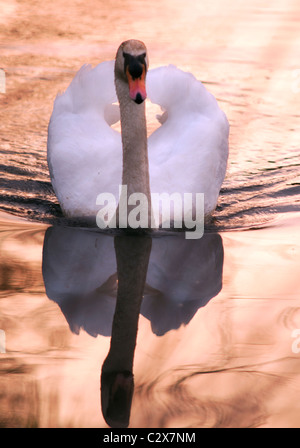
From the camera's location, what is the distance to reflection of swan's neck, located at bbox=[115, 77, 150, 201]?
5.46 m

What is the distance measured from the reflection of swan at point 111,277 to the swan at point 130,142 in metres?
0.32

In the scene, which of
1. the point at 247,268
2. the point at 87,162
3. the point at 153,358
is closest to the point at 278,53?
the point at 87,162

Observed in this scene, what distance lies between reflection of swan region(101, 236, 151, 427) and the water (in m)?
0.01

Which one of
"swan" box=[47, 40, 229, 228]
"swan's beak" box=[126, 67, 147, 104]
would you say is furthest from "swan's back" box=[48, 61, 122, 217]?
"swan's beak" box=[126, 67, 147, 104]

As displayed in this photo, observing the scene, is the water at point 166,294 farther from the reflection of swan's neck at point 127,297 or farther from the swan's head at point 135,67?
the swan's head at point 135,67

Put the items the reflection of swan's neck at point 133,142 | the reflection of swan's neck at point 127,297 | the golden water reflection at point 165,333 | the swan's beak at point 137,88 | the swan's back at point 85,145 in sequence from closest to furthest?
1. the golden water reflection at point 165,333
2. the reflection of swan's neck at point 127,297
3. the swan's beak at point 137,88
4. the reflection of swan's neck at point 133,142
5. the swan's back at point 85,145

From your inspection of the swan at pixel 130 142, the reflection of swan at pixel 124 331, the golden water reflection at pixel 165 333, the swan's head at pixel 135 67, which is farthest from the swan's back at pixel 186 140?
the swan's head at pixel 135 67

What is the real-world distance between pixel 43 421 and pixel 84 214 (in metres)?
2.50

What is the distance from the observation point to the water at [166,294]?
12.4 feet

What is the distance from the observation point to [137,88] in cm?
504

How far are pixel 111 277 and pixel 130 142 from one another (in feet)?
3.11

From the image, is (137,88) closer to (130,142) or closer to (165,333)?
(130,142)

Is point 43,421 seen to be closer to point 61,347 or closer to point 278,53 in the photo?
point 61,347

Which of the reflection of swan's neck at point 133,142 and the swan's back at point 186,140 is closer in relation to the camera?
the reflection of swan's neck at point 133,142
